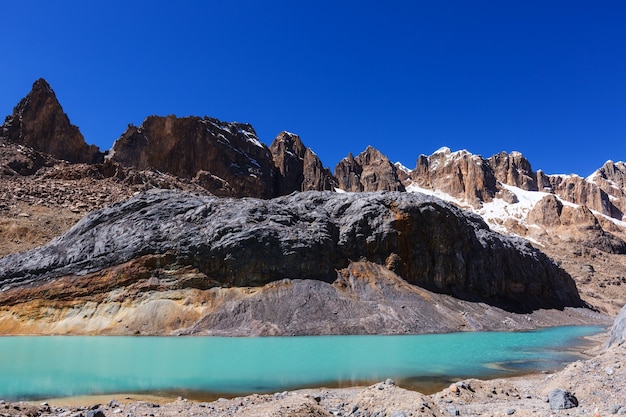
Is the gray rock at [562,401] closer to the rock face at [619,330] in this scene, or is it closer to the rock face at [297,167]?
the rock face at [619,330]

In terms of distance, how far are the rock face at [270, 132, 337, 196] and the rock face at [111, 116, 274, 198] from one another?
17980 mm

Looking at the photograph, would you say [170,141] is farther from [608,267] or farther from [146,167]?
[608,267]

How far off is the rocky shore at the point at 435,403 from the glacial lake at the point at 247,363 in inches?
120

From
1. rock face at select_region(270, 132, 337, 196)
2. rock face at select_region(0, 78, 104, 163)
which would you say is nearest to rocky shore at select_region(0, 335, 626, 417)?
rock face at select_region(0, 78, 104, 163)

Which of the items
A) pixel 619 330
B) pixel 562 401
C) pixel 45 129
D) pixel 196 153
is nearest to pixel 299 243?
pixel 619 330

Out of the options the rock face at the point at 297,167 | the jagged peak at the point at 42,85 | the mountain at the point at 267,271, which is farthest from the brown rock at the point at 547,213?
the jagged peak at the point at 42,85

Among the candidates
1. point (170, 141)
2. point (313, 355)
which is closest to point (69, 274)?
point (313, 355)

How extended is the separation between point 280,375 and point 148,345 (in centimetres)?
1760

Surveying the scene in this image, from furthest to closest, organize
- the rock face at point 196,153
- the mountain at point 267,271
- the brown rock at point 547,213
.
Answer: the brown rock at point 547,213, the rock face at point 196,153, the mountain at point 267,271

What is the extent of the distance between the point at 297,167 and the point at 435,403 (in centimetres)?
16978

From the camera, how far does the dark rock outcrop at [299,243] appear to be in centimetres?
5478

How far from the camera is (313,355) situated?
29.6 m

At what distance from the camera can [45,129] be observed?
11731 centimetres

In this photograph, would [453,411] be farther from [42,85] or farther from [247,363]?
[42,85]
